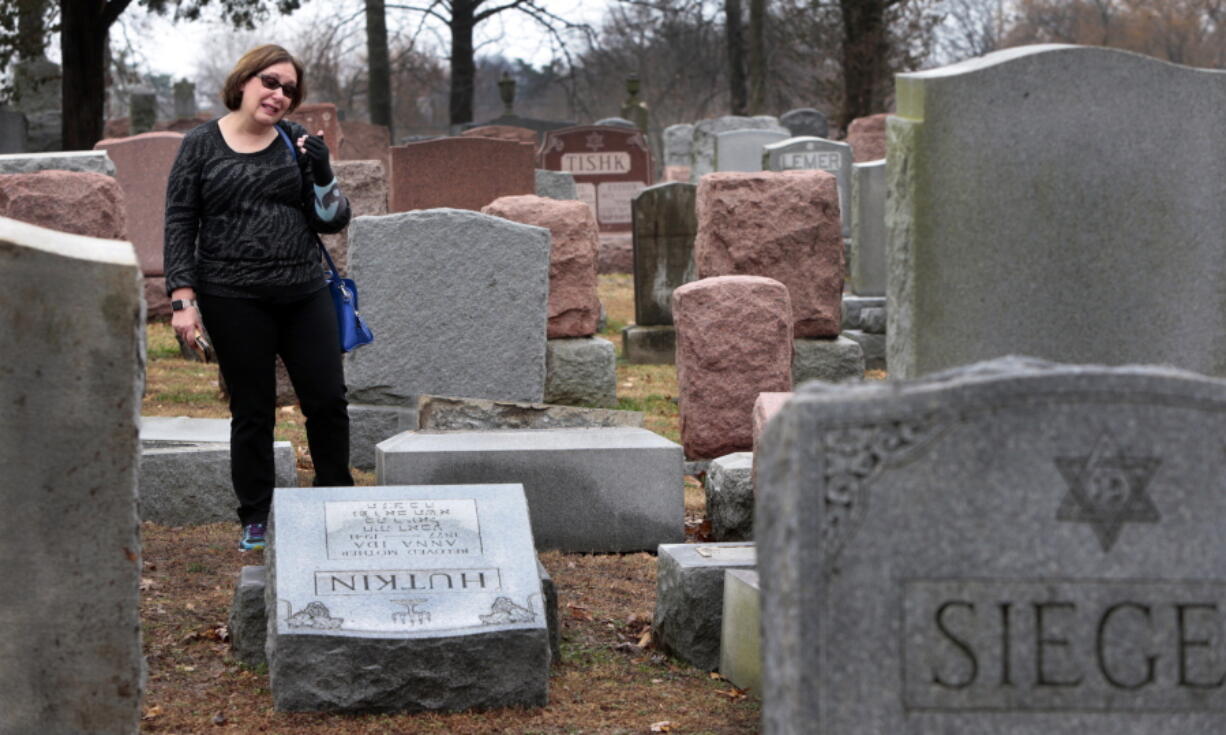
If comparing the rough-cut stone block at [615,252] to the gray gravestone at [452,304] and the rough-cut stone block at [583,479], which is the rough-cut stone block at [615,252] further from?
the rough-cut stone block at [583,479]

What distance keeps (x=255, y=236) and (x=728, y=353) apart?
3.46 meters

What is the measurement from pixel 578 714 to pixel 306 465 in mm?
3853

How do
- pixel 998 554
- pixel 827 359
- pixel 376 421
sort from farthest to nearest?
1. pixel 827 359
2. pixel 376 421
3. pixel 998 554

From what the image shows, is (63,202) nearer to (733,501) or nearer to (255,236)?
(255,236)

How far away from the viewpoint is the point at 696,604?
479 centimetres

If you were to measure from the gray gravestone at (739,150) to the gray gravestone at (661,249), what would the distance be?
9.52 m

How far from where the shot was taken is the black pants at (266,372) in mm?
5273

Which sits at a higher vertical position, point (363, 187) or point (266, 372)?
point (363, 187)

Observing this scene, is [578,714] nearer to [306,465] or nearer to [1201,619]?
[1201,619]

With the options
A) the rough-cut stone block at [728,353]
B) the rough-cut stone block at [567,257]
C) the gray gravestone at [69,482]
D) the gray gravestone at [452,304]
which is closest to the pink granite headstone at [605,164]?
the rough-cut stone block at [567,257]

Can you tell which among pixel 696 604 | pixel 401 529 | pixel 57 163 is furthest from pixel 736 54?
pixel 401 529

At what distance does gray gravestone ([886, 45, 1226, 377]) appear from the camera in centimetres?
435

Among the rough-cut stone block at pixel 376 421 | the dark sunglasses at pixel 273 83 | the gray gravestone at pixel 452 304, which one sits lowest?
the rough-cut stone block at pixel 376 421

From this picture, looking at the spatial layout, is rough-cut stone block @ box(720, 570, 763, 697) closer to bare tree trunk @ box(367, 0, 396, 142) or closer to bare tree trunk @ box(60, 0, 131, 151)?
bare tree trunk @ box(60, 0, 131, 151)
